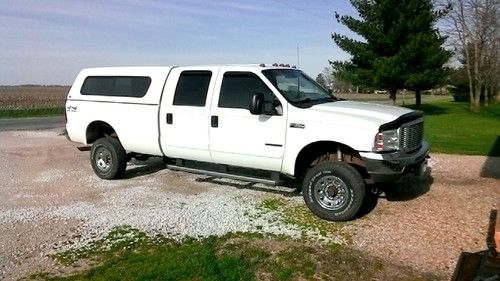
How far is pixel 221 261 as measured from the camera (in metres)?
4.32

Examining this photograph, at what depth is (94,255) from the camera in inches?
181

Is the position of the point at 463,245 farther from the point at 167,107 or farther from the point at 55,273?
the point at 167,107

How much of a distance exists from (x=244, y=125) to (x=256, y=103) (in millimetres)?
515

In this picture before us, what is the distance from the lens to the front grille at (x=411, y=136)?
5.54 metres

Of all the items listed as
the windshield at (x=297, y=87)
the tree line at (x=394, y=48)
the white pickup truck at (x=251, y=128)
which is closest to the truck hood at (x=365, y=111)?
the white pickup truck at (x=251, y=128)

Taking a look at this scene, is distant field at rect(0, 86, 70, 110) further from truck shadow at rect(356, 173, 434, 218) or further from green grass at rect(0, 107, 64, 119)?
truck shadow at rect(356, 173, 434, 218)

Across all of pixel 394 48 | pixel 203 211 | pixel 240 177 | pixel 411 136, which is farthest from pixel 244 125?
pixel 394 48

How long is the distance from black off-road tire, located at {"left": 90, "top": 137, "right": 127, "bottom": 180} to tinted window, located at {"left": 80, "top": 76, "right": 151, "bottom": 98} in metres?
0.91

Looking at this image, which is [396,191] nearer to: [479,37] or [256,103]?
[256,103]

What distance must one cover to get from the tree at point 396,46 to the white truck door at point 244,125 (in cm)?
1825

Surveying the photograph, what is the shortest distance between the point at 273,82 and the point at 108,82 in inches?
138

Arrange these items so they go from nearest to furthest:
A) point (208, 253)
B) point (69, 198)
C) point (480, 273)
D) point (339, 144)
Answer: point (480, 273) < point (208, 253) < point (339, 144) < point (69, 198)

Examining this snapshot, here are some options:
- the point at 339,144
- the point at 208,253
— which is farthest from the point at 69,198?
the point at 339,144

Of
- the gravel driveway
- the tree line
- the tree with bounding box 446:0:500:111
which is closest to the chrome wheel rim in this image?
the gravel driveway
